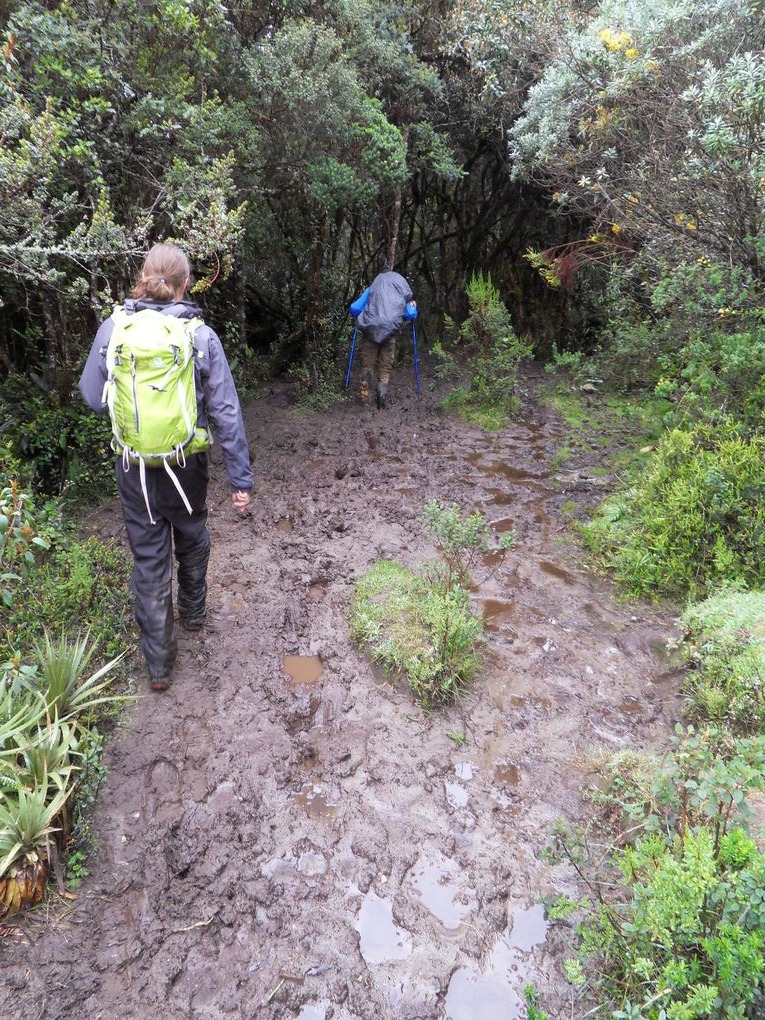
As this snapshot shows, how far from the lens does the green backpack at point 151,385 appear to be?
2840mm

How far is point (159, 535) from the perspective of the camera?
3.28 m

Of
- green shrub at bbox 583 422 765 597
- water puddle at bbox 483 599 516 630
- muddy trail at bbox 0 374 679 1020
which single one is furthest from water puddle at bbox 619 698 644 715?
green shrub at bbox 583 422 765 597

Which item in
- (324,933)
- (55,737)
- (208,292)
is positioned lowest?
(324,933)

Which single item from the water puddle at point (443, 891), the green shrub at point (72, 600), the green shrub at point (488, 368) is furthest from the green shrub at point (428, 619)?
the green shrub at point (488, 368)

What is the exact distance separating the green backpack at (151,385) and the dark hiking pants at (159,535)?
0.13 metres

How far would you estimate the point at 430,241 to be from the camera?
1059 cm

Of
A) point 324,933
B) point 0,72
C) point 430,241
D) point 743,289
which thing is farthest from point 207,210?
point 430,241

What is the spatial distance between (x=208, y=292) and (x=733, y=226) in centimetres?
533

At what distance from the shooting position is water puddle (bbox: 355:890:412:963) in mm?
2314

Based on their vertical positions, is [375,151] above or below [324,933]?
above

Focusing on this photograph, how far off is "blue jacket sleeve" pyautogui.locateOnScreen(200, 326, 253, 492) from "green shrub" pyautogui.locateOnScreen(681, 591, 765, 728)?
8.51 feet

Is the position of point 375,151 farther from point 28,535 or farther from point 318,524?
point 28,535

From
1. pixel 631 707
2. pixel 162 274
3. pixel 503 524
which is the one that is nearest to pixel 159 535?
pixel 162 274

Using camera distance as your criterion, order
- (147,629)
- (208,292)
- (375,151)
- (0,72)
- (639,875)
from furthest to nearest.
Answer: (208,292) < (375,151) < (0,72) < (147,629) < (639,875)
